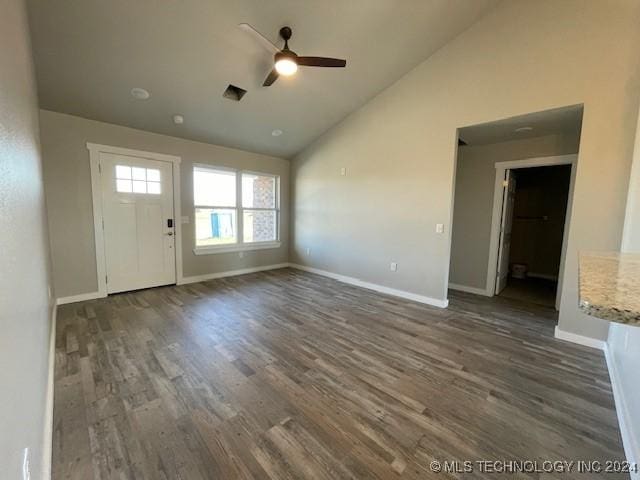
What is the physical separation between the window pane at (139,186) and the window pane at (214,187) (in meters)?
0.76

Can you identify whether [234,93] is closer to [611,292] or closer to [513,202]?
[611,292]

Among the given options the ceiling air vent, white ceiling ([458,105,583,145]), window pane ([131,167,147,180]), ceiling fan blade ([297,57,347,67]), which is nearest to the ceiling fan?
ceiling fan blade ([297,57,347,67])

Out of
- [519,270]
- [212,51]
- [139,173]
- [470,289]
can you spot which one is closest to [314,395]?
[212,51]

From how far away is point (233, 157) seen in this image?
5.09 meters

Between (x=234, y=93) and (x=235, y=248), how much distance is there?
9.15ft

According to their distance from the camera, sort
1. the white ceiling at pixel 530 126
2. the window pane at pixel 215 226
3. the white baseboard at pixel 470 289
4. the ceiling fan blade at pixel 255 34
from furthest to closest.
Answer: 1. the window pane at pixel 215 226
2. the white baseboard at pixel 470 289
3. the white ceiling at pixel 530 126
4. the ceiling fan blade at pixel 255 34

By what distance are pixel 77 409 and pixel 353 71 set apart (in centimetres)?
443

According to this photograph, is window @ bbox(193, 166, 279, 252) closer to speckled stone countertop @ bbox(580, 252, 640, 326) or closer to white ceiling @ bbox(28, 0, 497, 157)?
white ceiling @ bbox(28, 0, 497, 157)

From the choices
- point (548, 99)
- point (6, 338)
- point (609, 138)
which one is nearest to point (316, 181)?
point (548, 99)

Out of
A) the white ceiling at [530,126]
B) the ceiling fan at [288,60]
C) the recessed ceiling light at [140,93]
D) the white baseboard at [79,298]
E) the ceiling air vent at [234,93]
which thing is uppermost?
the ceiling air vent at [234,93]

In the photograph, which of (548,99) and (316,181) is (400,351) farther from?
(316,181)

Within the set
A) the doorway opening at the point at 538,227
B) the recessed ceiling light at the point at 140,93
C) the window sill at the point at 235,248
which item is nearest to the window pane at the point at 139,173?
the recessed ceiling light at the point at 140,93

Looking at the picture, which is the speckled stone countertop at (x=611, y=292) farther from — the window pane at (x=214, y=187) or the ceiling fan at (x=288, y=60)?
the window pane at (x=214, y=187)

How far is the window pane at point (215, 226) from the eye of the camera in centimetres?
484
